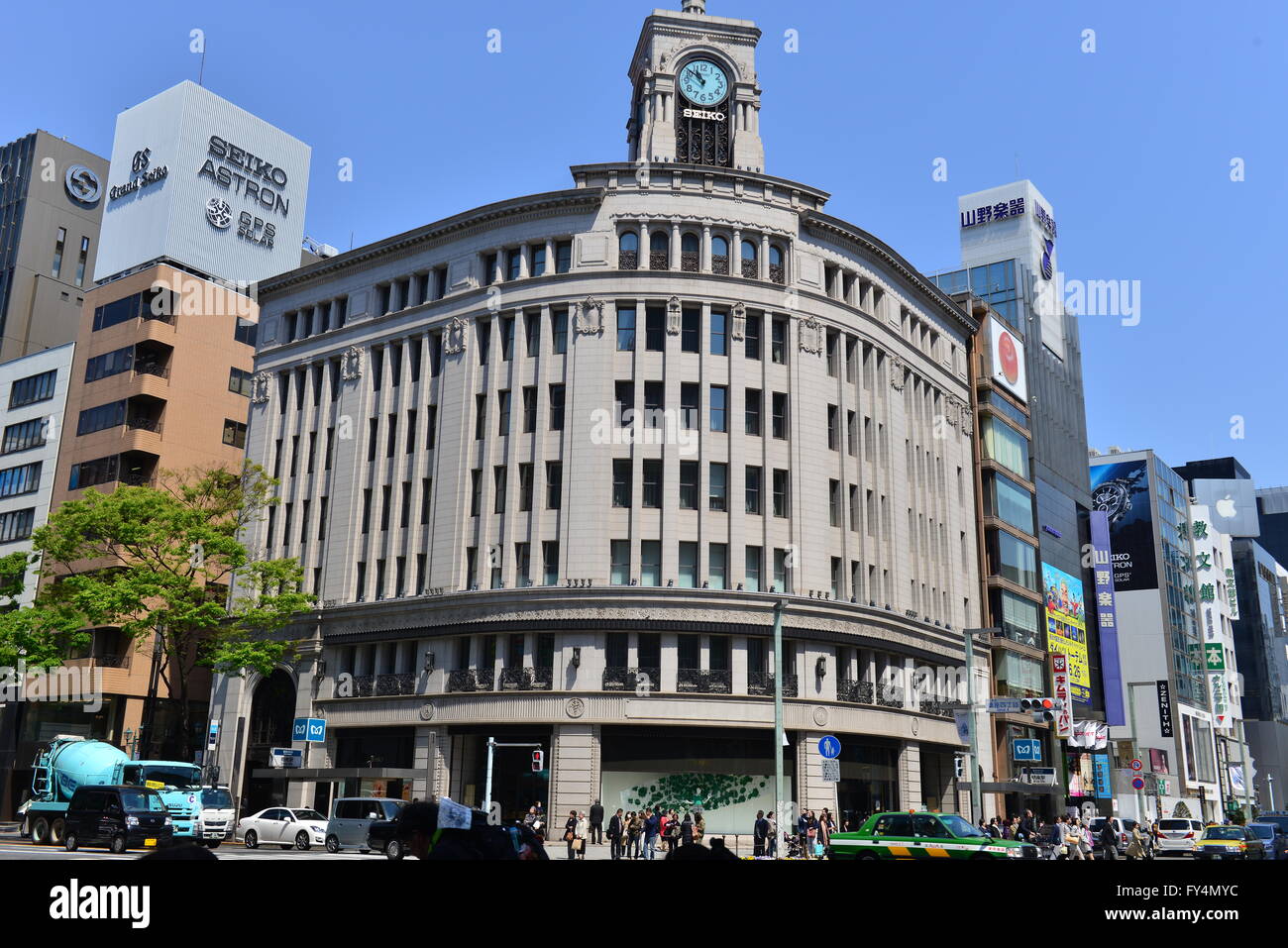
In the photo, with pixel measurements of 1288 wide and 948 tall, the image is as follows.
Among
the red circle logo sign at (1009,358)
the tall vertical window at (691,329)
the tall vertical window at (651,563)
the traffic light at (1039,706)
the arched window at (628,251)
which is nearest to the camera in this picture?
the traffic light at (1039,706)

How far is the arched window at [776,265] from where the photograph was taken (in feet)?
160

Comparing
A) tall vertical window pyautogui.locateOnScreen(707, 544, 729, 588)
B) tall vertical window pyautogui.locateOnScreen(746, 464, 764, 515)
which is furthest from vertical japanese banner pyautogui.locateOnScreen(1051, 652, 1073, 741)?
tall vertical window pyautogui.locateOnScreen(707, 544, 729, 588)

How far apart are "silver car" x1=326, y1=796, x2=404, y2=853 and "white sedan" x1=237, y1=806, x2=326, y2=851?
122 cm

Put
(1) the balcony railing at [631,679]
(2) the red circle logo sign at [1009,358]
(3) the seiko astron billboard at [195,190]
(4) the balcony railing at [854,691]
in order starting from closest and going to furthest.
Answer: (1) the balcony railing at [631,679] < (4) the balcony railing at [854,691] < (2) the red circle logo sign at [1009,358] < (3) the seiko astron billboard at [195,190]

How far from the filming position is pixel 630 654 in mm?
42469

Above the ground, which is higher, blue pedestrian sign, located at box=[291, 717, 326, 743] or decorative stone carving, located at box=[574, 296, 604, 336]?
decorative stone carving, located at box=[574, 296, 604, 336]

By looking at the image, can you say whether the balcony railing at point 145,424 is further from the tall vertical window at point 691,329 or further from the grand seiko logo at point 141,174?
the tall vertical window at point 691,329

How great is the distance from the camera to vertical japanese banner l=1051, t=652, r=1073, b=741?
63.7 metres

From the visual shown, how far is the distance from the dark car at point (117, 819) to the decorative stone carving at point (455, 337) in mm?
24127

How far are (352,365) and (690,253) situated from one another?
17.6 metres

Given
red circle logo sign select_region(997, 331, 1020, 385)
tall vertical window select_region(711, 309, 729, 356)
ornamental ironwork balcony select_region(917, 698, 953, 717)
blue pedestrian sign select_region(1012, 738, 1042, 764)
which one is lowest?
blue pedestrian sign select_region(1012, 738, 1042, 764)

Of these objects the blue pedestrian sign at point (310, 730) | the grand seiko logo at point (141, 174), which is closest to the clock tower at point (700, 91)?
the blue pedestrian sign at point (310, 730)

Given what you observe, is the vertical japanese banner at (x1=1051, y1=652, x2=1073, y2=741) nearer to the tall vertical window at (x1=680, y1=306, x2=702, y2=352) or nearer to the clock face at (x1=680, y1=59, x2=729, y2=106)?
the tall vertical window at (x1=680, y1=306, x2=702, y2=352)
